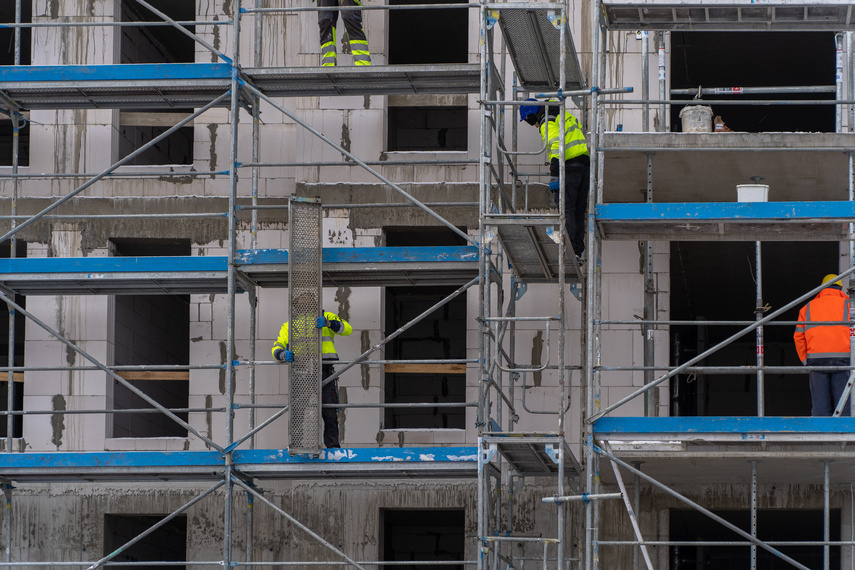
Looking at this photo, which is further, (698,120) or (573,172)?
(573,172)

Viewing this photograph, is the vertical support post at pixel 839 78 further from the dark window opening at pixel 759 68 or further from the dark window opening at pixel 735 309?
the dark window opening at pixel 759 68

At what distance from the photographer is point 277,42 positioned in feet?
49.9

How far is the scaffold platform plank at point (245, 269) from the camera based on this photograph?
1210cm

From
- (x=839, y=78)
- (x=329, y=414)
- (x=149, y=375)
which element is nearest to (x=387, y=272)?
(x=329, y=414)

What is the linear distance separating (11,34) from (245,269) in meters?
9.26

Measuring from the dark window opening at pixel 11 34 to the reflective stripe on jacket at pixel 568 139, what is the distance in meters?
7.72

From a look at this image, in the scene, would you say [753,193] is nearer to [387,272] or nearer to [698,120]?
[698,120]

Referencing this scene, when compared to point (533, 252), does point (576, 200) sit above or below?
above

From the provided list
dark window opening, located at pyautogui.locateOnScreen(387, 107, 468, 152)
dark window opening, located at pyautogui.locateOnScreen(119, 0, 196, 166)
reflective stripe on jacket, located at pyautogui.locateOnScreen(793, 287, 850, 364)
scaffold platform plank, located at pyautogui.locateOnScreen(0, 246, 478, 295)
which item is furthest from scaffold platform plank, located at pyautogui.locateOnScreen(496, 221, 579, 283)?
dark window opening, located at pyautogui.locateOnScreen(387, 107, 468, 152)

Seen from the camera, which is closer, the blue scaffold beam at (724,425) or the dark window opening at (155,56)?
the blue scaffold beam at (724,425)

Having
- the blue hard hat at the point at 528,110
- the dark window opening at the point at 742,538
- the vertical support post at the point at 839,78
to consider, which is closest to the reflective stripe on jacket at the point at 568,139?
the blue hard hat at the point at 528,110

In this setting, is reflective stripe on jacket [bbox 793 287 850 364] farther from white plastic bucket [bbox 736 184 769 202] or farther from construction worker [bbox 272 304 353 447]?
construction worker [bbox 272 304 353 447]

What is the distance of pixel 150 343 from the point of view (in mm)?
17125

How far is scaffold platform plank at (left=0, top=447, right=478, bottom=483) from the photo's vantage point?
460 inches
